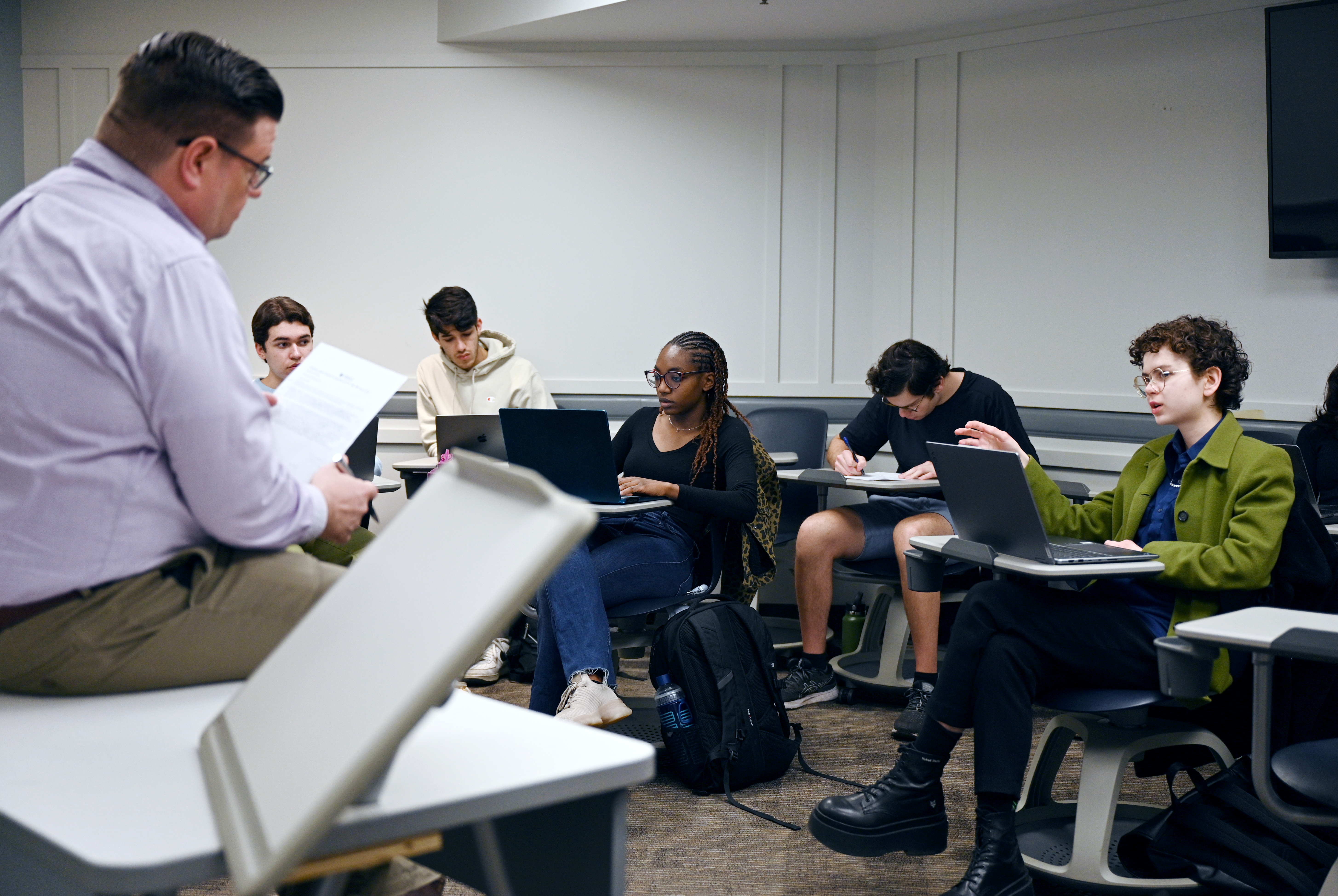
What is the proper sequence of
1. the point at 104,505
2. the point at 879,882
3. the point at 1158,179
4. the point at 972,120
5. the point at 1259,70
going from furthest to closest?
the point at 972,120
the point at 1158,179
the point at 1259,70
the point at 879,882
the point at 104,505

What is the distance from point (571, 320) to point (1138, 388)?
3243 mm

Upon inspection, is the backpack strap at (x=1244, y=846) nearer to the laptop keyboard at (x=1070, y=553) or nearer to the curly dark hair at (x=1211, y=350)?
the laptop keyboard at (x=1070, y=553)

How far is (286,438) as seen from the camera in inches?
55.3

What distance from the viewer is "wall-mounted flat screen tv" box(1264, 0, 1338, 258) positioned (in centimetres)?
384

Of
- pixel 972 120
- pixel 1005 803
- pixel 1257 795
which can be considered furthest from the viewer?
pixel 972 120

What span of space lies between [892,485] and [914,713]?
0.72 metres

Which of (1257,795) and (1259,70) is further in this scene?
(1259,70)

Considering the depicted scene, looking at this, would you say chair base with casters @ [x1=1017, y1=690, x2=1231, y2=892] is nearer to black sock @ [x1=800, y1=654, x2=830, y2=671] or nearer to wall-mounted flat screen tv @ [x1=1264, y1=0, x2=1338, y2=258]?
black sock @ [x1=800, y1=654, x2=830, y2=671]

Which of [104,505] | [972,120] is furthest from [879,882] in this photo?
[972,120]

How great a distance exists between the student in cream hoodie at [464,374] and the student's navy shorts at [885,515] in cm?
151

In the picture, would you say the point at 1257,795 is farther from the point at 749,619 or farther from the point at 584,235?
the point at 584,235

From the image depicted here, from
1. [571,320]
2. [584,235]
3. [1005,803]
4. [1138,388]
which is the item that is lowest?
[1005,803]

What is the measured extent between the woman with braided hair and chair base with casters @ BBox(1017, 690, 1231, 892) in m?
1.10

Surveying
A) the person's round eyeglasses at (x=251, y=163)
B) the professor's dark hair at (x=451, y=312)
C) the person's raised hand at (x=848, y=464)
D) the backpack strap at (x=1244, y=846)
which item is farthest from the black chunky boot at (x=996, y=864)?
the professor's dark hair at (x=451, y=312)
